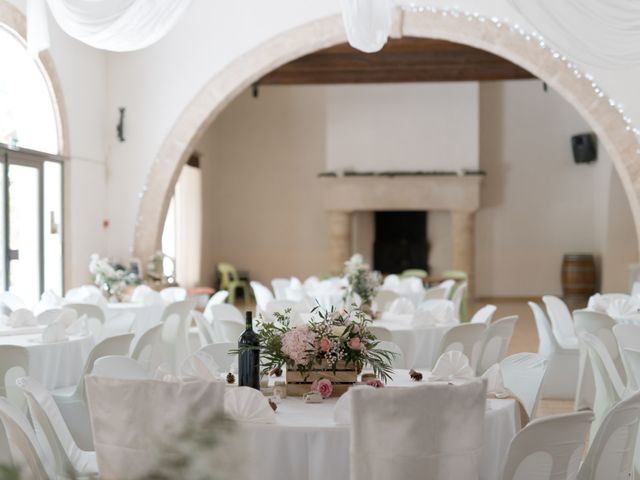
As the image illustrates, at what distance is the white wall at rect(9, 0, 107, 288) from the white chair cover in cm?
751

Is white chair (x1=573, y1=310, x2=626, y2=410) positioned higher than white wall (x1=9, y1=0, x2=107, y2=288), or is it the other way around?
white wall (x1=9, y1=0, x2=107, y2=288)

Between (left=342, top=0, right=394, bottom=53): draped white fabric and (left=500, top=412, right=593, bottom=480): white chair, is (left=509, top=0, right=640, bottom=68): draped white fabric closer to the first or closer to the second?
(left=342, top=0, right=394, bottom=53): draped white fabric

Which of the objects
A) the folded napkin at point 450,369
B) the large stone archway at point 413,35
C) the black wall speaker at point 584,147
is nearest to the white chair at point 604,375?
the folded napkin at point 450,369

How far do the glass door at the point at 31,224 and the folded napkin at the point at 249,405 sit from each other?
20.7 feet

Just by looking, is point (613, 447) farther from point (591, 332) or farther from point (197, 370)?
point (591, 332)

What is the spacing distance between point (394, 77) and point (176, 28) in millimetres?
4769

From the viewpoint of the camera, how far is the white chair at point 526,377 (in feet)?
13.9

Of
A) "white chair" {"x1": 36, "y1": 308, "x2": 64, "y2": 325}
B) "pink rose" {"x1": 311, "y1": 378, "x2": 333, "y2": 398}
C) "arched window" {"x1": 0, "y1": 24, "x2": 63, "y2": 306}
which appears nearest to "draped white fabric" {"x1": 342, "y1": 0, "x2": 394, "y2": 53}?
"pink rose" {"x1": 311, "y1": 378, "x2": 333, "y2": 398}

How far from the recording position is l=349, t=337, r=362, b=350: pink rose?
369 centimetres

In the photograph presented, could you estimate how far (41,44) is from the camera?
7633 millimetres

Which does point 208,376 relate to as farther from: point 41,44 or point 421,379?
point 41,44

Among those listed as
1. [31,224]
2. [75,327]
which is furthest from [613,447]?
[31,224]

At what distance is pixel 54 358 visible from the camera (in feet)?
18.7

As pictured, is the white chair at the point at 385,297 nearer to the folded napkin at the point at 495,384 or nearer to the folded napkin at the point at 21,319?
the folded napkin at the point at 21,319
